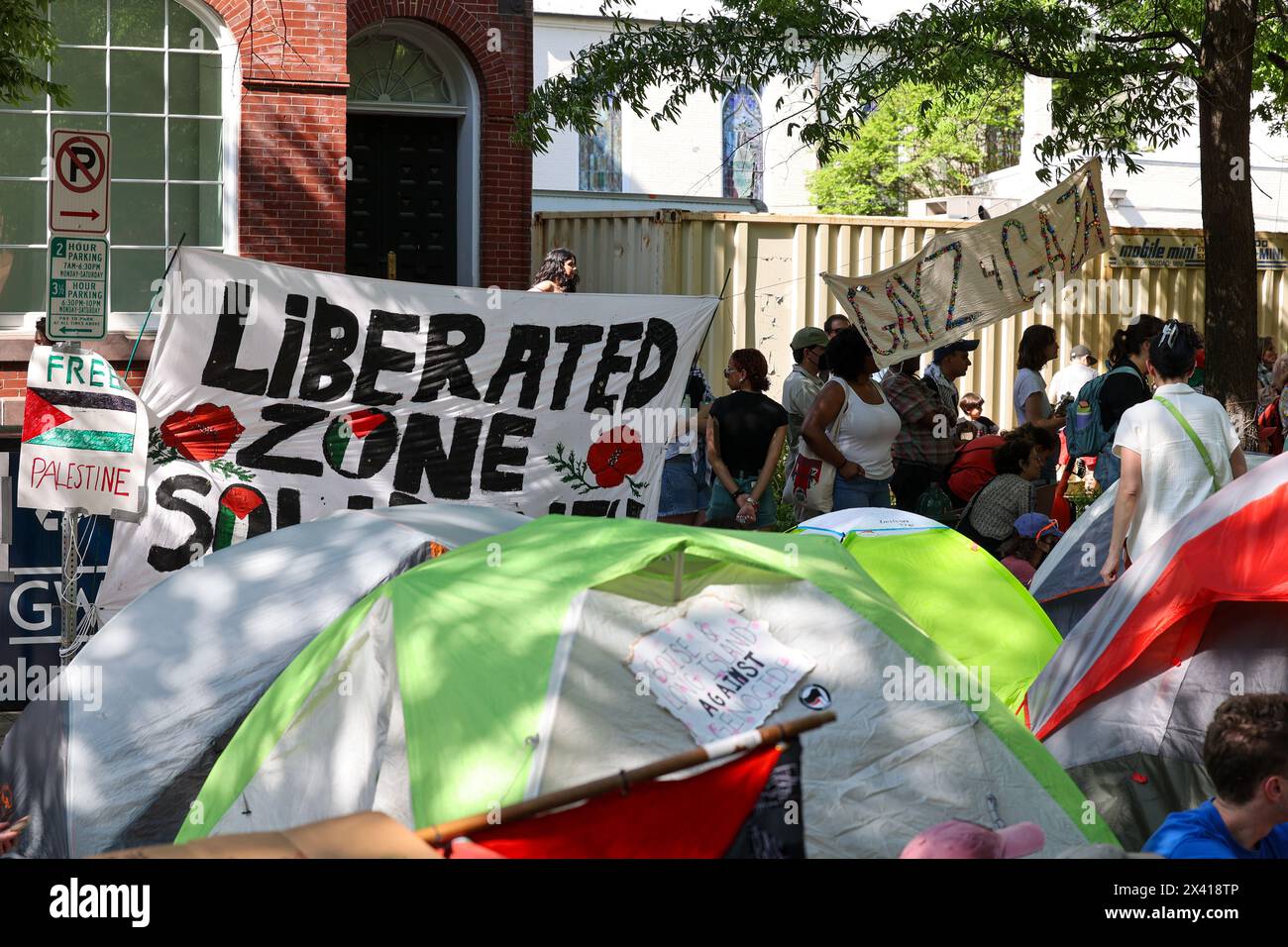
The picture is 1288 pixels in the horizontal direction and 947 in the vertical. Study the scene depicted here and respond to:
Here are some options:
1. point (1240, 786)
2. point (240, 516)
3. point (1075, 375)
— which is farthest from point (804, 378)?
point (1240, 786)

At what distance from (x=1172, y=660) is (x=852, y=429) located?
12.2 ft

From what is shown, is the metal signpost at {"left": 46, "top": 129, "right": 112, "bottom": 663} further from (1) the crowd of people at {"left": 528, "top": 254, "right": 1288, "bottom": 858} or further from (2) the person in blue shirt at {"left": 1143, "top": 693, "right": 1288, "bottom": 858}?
(2) the person in blue shirt at {"left": 1143, "top": 693, "right": 1288, "bottom": 858}

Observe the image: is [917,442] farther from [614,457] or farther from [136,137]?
[136,137]

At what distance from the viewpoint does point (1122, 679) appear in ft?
17.7

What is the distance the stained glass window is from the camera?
15.9 metres

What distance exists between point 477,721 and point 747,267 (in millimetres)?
12326

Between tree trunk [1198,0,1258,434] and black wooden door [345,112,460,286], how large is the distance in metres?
8.00

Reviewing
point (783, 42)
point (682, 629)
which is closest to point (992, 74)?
point (783, 42)

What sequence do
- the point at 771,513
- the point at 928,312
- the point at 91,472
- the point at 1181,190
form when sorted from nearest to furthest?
1. the point at 91,472
2. the point at 771,513
3. the point at 928,312
4. the point at 1181,190

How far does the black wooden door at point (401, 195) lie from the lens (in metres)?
16.1

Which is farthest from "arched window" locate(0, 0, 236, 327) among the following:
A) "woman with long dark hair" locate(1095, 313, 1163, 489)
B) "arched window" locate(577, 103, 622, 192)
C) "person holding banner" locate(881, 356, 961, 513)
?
"arched window" locate(577, 103, 622, 192)

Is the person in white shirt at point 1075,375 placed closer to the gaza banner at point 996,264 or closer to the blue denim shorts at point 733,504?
the gaza banner at point 996,264

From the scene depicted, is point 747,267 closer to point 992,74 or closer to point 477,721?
point 992,74

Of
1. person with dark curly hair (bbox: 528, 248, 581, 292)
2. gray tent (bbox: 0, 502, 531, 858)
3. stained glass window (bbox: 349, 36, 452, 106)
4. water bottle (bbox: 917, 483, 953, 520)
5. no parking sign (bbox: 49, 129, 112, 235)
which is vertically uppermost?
stained glass window (bbox: 349, 36, 452, 106)
